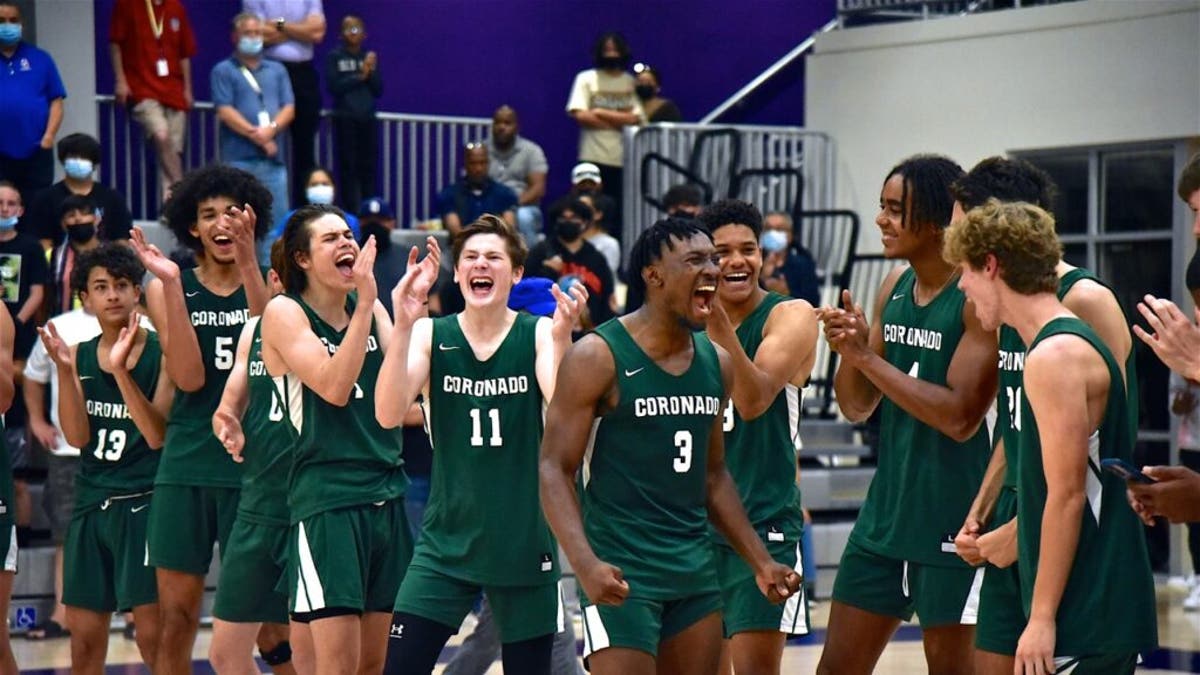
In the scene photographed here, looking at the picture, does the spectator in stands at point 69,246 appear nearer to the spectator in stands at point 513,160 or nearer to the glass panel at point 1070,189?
the spectator in stands at point 513,160

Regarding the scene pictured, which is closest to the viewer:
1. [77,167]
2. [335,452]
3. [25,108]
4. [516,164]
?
[335,452]

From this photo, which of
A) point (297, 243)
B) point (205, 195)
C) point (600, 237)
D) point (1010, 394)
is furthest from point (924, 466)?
point (600, 237)

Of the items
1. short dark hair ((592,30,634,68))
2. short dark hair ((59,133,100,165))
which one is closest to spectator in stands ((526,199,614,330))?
short dark hair ((59,133,100,165))

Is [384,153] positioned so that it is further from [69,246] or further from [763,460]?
[763,460]

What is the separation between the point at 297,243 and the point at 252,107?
7.12 metres

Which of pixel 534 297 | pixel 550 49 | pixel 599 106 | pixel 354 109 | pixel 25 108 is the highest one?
pixel 550 49

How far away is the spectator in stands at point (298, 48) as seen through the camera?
1373 cm

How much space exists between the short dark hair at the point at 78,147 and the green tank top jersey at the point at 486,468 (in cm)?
614

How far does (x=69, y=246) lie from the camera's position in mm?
11258

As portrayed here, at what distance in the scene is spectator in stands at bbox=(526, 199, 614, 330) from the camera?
11922 mm

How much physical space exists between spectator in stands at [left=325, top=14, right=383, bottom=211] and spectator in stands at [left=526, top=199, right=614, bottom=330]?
7.05ft

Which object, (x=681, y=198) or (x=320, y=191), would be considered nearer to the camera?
(x=681, y=198)

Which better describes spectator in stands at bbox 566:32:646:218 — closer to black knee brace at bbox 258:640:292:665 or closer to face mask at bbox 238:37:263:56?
face mask at bbox 238:37:263:56

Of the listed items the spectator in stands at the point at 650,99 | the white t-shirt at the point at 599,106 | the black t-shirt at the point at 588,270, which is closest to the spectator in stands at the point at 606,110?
the white t-shirt at the point at 599,106
